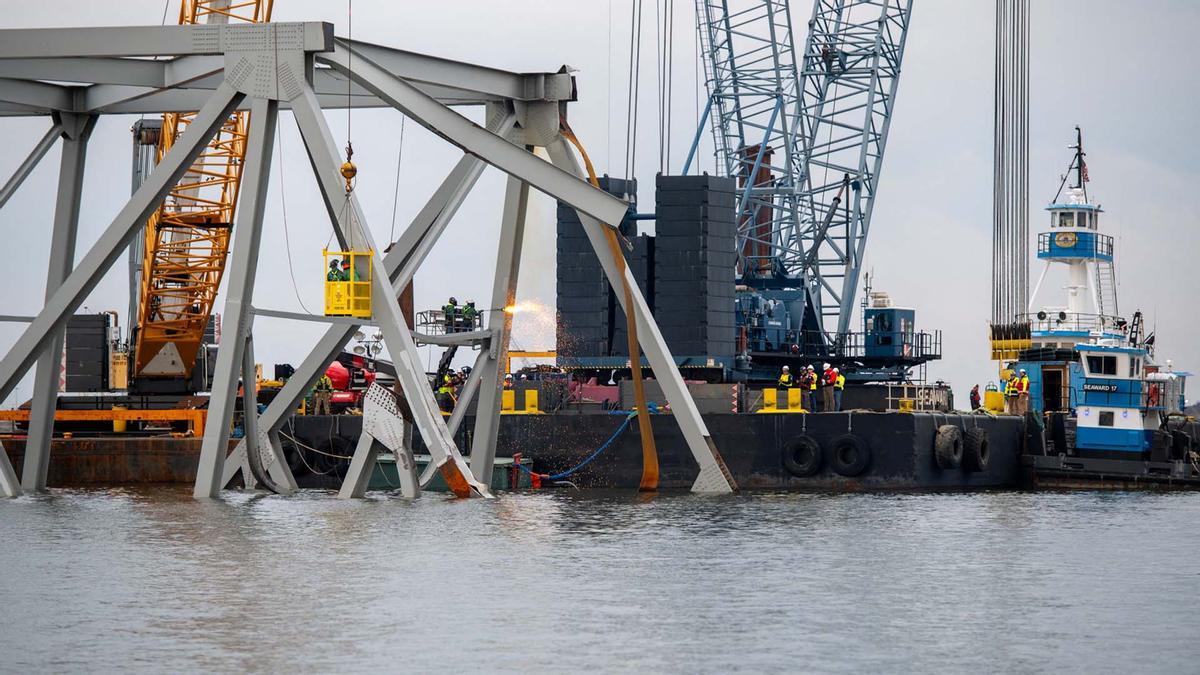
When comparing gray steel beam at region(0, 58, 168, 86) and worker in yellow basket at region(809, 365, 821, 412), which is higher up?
gray steel beam at region(0, 58, 168, 86)

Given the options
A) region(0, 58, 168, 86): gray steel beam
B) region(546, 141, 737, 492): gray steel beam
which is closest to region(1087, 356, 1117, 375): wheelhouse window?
region(546, 141, 737, 492): gray steel beam

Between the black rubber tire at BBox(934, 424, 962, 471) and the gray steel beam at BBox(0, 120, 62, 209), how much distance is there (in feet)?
90.5

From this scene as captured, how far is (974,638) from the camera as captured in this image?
83.2ft

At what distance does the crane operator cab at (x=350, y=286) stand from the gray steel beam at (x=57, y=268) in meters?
10.7

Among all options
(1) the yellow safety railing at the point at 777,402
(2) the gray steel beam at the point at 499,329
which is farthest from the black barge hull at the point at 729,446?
(2) the gray steel beam at the point at 499,329

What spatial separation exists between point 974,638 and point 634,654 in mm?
4718

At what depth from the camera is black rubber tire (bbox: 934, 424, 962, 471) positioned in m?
58.9

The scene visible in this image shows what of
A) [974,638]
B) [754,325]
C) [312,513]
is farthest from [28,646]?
[754,325]

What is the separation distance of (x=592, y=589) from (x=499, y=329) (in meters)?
20.0

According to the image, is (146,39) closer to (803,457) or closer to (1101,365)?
(803,457)

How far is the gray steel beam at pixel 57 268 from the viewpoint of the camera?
4944 cm

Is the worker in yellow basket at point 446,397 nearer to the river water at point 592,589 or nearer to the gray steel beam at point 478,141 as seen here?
the river water at point 592,589

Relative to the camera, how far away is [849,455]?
188 feet

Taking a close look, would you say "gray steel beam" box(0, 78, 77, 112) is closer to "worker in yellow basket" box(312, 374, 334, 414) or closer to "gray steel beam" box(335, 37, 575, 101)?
"gray steel beam" box(335, 37, 575, 101)
